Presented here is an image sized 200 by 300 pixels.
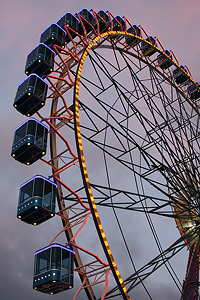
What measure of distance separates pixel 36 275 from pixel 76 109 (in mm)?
6444

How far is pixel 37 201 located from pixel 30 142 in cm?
258

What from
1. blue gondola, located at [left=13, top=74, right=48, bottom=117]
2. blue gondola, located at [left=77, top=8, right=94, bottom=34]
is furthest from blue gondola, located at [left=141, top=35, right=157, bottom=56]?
blue gondola, located at [left=13, top=74, right=48, bottom=117]

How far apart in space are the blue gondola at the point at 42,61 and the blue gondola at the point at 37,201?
20.6 ft

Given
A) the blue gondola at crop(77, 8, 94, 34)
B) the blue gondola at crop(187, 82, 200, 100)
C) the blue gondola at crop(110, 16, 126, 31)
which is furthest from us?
the blue gondola at crop(187, 82, 200, 100)

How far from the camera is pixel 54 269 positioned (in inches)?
544

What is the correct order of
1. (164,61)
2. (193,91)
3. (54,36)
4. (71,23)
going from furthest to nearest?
(193,91) < (164,61) < (71,23) < (54,36)

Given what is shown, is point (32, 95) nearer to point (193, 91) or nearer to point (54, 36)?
point (54, 36)

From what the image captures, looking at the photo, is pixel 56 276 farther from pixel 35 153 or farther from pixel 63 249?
pixel 35 153

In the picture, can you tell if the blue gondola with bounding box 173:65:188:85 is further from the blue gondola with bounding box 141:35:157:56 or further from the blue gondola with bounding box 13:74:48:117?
the blue gondola with bounding box 13:74:48:117

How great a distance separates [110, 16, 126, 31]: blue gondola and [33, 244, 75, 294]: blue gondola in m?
14.2

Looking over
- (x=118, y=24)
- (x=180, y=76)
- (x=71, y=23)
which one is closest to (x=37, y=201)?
(x=71, y=23)

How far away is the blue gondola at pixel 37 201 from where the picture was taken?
15.0 meters

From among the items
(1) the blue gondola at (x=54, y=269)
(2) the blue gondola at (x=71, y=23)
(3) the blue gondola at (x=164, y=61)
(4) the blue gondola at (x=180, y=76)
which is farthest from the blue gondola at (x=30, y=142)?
(4) the blue gondola at (x=180, y=76)

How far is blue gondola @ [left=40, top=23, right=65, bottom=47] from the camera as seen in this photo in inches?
803
